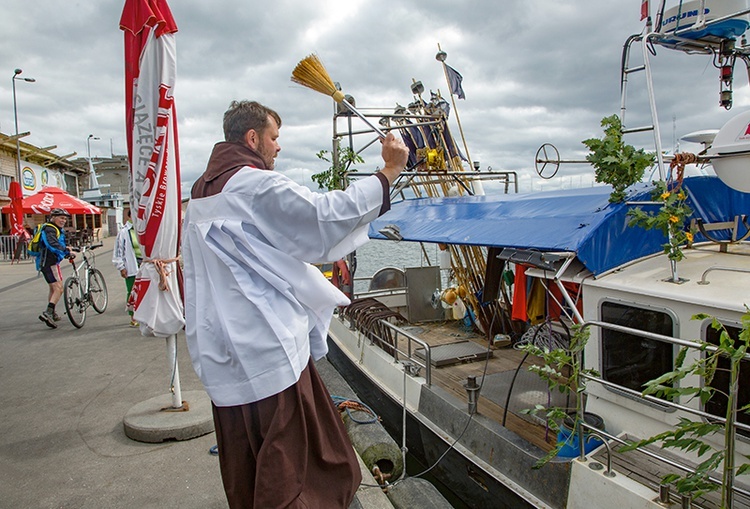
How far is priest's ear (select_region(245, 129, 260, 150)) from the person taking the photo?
1.95 metres

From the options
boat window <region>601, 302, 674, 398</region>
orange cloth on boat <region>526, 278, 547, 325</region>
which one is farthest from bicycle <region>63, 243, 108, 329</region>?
boat window <region>601, 302, 674, 398</region>

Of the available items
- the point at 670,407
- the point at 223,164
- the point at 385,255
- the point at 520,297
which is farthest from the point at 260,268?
the point at 385,255

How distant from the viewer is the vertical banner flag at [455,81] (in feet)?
26.6

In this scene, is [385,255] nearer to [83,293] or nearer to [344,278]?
[83,293]

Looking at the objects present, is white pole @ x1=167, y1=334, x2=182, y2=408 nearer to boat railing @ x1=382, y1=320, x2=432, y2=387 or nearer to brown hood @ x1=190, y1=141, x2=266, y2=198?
Answer: boat railing @ x1=382, y1=320, x2=432, y2=387

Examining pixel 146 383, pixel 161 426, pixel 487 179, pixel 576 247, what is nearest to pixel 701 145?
pixel 576 247

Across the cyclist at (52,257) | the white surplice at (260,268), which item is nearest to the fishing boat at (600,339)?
the white surplice at (260,268)

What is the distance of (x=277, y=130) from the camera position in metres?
2.05

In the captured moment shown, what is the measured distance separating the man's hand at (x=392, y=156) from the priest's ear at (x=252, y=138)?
516mm

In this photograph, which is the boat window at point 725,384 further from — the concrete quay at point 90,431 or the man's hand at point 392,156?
the man's hand at point 392,156

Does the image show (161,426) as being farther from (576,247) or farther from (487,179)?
(487,179)

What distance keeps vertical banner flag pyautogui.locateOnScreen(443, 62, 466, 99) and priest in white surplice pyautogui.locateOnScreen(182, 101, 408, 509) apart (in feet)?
22.2

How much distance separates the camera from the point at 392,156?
181cm

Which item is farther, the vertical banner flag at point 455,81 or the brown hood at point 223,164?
the vertical banner flag at point 455,81
